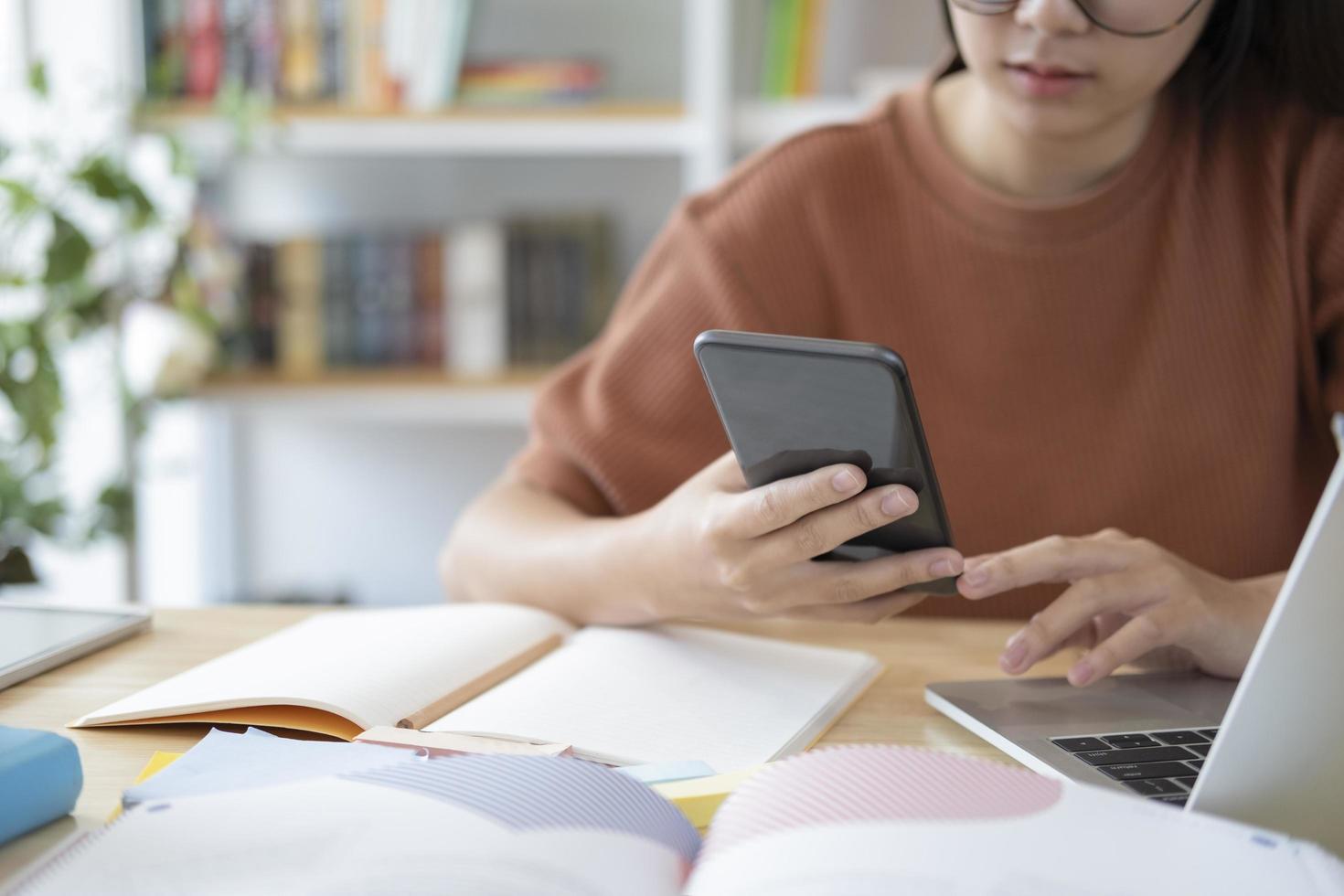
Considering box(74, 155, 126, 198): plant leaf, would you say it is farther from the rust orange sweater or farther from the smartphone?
the smartphone

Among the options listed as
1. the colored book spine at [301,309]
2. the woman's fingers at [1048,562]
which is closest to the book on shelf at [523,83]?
the colored book spine at [301,309]

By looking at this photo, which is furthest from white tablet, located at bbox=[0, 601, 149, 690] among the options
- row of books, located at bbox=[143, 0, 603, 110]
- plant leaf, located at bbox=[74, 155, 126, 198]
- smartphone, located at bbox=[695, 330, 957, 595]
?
row of books, located at bbox=[143, 0, 603, 110]

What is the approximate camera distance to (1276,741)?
483mm

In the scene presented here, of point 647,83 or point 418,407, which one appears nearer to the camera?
point 418,407

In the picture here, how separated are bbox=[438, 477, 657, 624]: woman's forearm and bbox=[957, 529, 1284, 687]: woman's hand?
0.22 meters

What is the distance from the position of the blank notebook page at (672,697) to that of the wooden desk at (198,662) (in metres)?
0.03

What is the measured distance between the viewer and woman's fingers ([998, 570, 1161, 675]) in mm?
695

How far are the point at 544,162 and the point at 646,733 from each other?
5.83 feet

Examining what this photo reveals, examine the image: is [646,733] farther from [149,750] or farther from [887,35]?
[887,35]

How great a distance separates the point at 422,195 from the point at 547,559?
154cm

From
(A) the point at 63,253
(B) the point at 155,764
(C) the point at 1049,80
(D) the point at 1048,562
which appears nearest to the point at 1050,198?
(C) the point at 1049,80

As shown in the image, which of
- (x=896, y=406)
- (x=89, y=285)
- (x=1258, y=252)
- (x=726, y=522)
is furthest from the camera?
(x=89, y=285)

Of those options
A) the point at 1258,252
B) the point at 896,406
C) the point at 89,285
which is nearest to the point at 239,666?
the point at 896,406

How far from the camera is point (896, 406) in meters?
0.59
